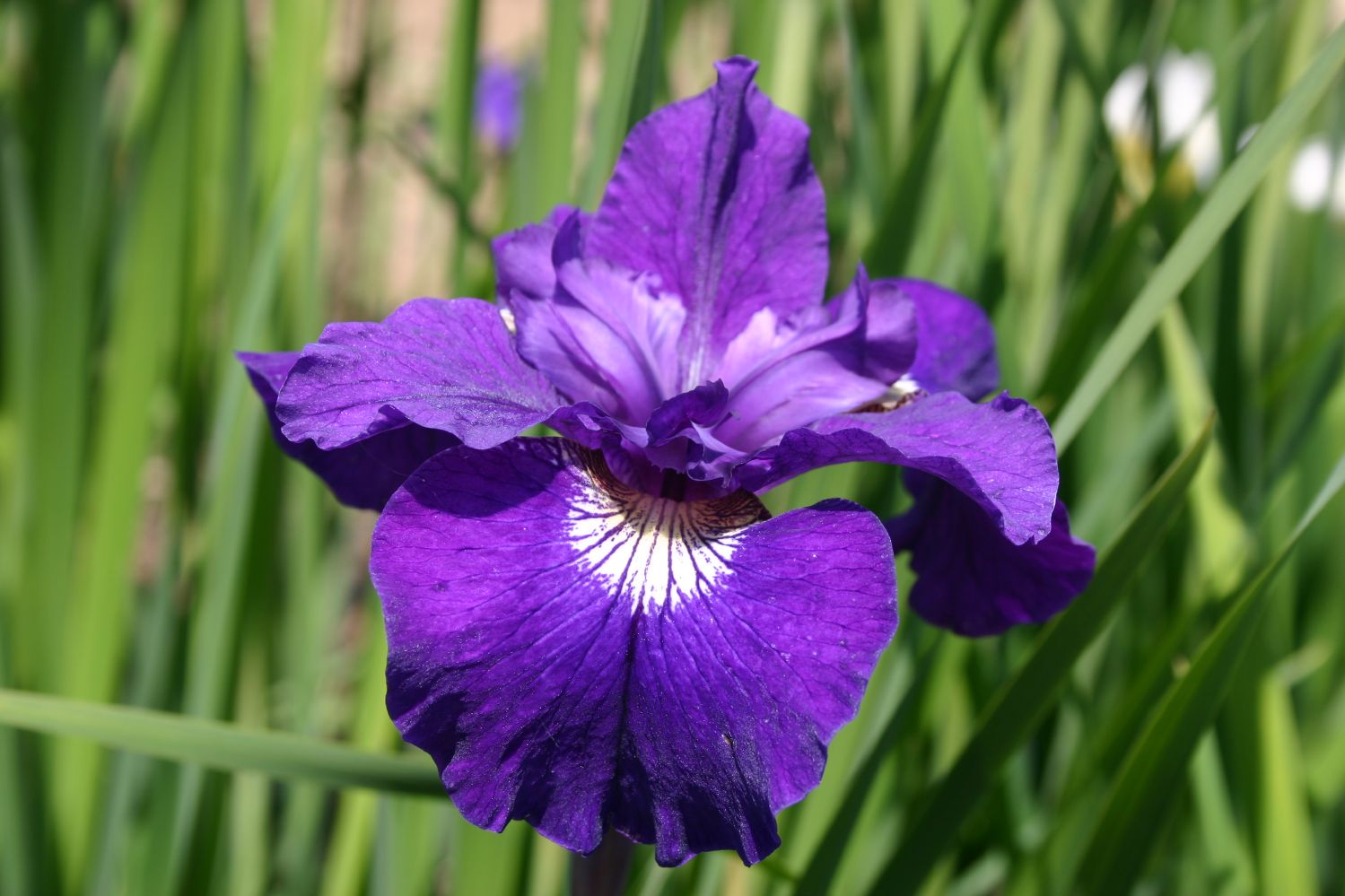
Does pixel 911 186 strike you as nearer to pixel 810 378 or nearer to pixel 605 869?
pixel 810 378

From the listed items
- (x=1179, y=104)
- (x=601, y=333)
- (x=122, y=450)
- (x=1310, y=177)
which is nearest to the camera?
(x=601, y=333)

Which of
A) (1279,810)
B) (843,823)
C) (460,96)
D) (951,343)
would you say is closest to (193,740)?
(843,823)

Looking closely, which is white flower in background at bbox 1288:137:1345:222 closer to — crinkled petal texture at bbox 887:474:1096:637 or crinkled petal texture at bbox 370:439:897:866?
crinkled petal texture at bbox 887:474:1096:637

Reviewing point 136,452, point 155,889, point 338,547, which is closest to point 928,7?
point 136,452

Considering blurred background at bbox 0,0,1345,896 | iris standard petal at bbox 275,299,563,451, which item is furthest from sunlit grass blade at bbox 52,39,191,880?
iris standard petal at bbox 275,299,563,451

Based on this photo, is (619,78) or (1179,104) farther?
(1179,104)

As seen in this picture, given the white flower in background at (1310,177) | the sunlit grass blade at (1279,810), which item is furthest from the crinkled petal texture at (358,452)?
the white flower in background at (1310,177)
